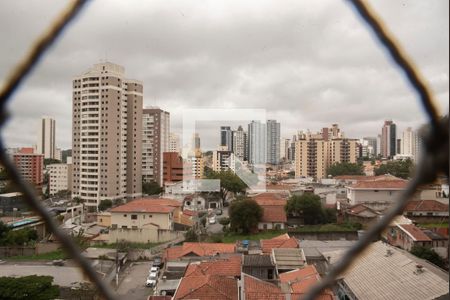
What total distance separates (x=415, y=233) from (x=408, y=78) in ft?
25.6

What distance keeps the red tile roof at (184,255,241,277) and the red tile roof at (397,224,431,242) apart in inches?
132

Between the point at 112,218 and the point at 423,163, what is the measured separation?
31.7 ft

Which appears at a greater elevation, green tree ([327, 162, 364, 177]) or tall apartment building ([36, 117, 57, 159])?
tall apartment building ([36, 117, 57, 159])

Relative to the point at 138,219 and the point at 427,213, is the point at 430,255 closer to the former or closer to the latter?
the point at 427,213

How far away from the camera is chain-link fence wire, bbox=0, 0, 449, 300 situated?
0.29m

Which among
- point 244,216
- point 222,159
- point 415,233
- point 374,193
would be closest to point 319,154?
point 222,159

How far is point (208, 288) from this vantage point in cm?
446

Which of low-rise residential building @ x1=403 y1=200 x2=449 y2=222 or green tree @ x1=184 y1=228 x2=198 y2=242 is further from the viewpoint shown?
low-rise residential building @ x1=403 y1=200 x2=449 y2=222

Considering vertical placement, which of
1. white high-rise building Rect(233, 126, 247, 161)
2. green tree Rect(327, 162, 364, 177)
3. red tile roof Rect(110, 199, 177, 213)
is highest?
white high-rise building Rect(233, 126, 247, 161)

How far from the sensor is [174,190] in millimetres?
14469

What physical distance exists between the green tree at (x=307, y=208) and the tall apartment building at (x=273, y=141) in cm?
849

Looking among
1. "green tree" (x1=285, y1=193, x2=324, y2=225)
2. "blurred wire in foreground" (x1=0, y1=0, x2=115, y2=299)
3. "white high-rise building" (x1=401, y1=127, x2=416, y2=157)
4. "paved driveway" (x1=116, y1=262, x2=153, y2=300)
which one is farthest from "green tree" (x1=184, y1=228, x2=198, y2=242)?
"blurred wire in foreground" (x1=0, y1=0, x2=115, y2=299)

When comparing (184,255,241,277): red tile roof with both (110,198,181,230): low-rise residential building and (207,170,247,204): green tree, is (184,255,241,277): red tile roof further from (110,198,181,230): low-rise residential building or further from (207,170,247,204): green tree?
(207,170,247,204): green tree

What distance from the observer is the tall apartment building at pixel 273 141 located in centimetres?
1984
